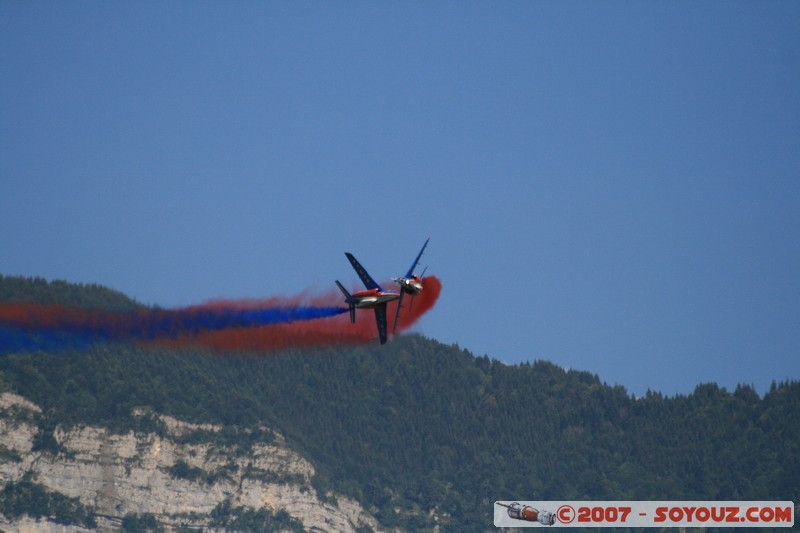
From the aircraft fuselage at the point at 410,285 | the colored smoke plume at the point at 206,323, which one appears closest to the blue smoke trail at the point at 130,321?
the colored smoke plume at the point at 206,323

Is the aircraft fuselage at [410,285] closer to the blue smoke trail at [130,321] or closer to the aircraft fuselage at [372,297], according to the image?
the aircraft fuselage at [372,297]

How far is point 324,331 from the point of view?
147250 millimetres

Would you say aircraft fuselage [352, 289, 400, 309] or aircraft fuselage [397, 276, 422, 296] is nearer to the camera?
Result: aircraft fuselage [397, 276, 422, 296]

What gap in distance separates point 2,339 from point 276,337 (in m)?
23.4

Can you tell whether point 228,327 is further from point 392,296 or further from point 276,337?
point 392,296

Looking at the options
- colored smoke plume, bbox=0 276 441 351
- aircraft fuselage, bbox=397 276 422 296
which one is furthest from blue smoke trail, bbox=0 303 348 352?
aircraft fuselage, bbox=397 276 422 296

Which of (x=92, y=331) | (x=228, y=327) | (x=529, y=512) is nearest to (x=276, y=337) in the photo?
(x=228, y=327)

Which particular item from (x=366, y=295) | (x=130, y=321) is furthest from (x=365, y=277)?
(x=130, y=321)

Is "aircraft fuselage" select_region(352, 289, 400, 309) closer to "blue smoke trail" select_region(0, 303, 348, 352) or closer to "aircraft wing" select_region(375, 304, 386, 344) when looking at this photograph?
"aircraft wing" select_region(375, 304, 386, 344)

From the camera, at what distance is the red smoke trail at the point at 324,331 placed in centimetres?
14162

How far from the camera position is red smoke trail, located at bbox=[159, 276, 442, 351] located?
5576 inches

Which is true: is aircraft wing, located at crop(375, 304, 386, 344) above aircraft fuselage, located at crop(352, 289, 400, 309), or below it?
below

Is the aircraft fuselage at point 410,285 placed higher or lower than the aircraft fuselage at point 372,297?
higher

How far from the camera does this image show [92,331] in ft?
470
